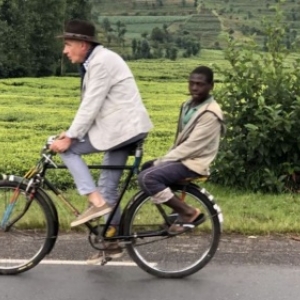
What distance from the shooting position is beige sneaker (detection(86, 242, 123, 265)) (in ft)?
16.7

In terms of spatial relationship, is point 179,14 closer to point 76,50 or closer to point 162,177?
point 76,50

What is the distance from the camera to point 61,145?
15.9 ft

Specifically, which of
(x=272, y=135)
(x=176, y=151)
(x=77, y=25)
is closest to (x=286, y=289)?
(x=176, y=151)

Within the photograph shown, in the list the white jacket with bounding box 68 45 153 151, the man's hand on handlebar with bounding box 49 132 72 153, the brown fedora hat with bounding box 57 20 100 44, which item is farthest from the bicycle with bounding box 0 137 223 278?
the brown fedora hat with bounding box 57 20 100 44

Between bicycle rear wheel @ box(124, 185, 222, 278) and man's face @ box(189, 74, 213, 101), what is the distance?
686mm

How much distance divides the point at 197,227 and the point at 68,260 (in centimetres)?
107

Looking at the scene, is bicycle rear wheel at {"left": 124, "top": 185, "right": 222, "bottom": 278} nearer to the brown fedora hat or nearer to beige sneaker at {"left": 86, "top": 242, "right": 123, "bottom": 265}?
beige sneaker at {"left": 86, "top": 242, "right": 123, "bottom": 265}

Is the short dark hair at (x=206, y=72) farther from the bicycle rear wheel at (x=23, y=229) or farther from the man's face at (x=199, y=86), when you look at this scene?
the bicycle rear wheel at (x=23, y=229)

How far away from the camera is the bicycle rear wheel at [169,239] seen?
16.5ft

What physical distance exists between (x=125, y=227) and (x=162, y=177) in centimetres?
50

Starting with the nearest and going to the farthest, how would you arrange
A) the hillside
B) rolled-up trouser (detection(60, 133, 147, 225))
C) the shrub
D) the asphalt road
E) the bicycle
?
the asphalt road
rolled-up trouser (detection(60, 133, 147, 225))
the bicycle
the shrub
the hillside

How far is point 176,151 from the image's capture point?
16.2 feet

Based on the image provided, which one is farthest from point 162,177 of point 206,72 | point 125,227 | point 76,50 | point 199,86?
point 76,50

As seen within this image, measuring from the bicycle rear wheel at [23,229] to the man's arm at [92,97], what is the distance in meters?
0.65
